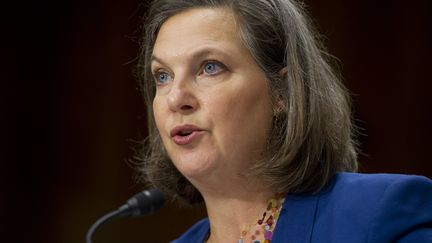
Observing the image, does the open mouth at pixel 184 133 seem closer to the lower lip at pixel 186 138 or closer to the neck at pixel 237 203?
the lower lip at pixel 186 138

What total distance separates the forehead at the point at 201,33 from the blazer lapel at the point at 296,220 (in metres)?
0.42

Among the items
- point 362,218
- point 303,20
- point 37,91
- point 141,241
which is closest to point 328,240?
point 362,218

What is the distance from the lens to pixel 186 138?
1700mm

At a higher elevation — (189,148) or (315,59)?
(315,59)

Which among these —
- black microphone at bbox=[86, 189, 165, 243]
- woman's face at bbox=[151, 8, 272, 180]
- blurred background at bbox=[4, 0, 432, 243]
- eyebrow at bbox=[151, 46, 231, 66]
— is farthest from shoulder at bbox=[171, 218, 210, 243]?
blurred background at bbox=[4, 0, 432, 243]

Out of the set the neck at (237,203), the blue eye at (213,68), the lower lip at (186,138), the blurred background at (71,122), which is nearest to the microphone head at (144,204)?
the neck at (237,203)

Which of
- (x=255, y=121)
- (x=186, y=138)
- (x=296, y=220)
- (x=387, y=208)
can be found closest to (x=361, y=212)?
→ (x=387, y=208)

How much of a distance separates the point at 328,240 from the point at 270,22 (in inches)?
23.6

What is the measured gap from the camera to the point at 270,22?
5.89ft

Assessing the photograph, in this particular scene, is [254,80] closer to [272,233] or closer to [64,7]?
[272,233]

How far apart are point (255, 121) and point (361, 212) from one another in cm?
36

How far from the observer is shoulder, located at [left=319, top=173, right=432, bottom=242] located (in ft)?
4.72

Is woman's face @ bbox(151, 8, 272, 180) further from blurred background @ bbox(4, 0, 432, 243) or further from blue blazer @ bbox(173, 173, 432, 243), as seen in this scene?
blurred background @ bbox(4, 0, 432, 243)

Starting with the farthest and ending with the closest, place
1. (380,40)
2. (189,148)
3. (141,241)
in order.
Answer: (141,241) → (380,40) → (189,148)
